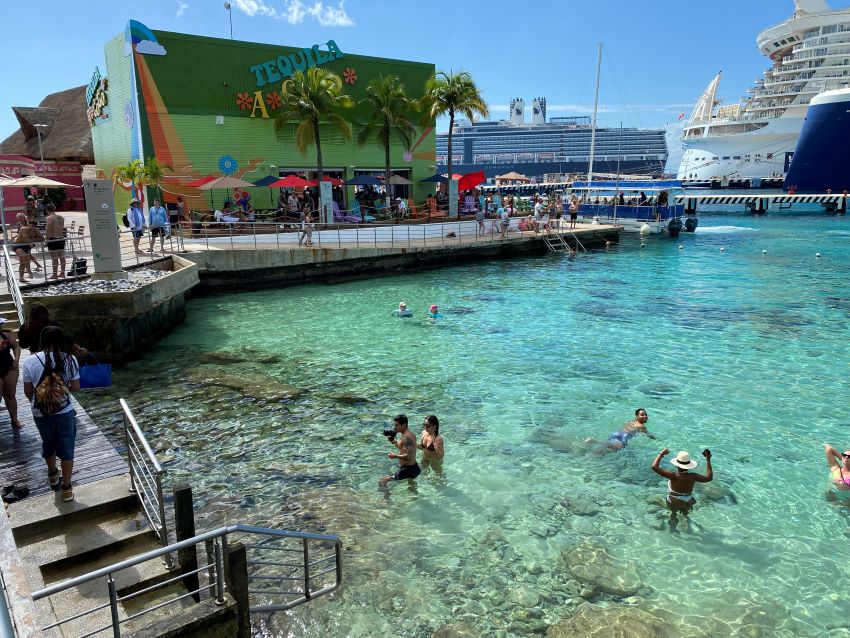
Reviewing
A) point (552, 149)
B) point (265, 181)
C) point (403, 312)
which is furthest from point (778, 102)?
point (403, 312)

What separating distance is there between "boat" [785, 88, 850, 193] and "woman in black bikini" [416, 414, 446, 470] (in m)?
76.4

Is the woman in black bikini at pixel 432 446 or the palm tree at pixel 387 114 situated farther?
the palm tree at pixel 387 114

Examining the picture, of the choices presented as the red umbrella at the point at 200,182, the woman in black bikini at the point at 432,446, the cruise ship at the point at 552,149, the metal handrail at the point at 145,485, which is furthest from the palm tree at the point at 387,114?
the cruise ship at the point at 552,149

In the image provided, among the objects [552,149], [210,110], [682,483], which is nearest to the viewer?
[682,483]

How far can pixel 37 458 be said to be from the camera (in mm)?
6977

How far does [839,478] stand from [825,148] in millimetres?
75021

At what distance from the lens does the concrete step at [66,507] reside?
561 cm

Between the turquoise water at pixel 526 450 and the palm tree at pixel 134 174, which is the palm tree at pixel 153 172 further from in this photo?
the turquoise water at pixel 526 450

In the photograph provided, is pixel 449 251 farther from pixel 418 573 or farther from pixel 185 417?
pixel 418 573

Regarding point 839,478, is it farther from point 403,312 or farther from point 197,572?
point 403,312

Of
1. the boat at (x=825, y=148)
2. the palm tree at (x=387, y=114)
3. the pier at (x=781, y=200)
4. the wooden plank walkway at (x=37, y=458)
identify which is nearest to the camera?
the wooden plank walkway at (x=37, y=458)

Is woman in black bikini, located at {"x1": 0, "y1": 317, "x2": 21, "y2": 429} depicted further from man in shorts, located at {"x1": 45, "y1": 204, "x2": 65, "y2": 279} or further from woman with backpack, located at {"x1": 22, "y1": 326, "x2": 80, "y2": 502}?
man in shorts, located at {"x1": 45, "y1": 204, "x2": 65, "y2": 279}

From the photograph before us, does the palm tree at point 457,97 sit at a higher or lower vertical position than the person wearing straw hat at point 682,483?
higher

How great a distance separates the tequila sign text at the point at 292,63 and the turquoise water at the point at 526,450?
16028 mm
